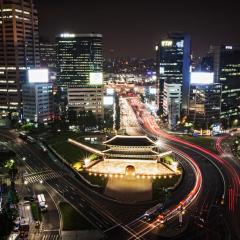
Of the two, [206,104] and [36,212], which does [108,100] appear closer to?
[206,104]

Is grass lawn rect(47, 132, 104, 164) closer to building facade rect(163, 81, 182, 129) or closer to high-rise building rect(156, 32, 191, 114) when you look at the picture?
building facade rect(163, 81, 182, 129)

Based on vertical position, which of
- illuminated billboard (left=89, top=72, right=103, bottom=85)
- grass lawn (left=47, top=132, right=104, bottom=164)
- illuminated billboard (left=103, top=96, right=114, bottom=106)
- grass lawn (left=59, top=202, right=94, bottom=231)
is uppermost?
illuminated billboard (left=89, top=72, right=103, bottom=85)

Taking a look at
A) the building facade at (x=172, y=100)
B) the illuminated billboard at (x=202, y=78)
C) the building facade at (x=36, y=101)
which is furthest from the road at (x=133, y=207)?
the building facade at (x=172, y=100)

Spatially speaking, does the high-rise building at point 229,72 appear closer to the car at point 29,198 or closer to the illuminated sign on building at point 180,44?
the illuminated sign on building at point 180,44

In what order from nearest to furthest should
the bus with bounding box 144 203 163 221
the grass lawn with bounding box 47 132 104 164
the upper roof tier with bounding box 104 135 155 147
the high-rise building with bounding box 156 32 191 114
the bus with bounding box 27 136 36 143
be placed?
the bus with bounding box 144 203 163 221, the upper roof tier with bounding box 104 135 155 147, the grass lawn with bounding box 47 132 104 164, the bus with bounding box 27 136 36 143, the high-rise building with bounding box 156 32 191 114

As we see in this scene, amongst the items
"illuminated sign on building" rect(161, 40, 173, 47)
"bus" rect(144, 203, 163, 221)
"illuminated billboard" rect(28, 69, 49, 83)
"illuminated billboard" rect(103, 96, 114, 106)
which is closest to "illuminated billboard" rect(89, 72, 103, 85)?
"illuminated billboard" rect(103, 96, 114, 106)
